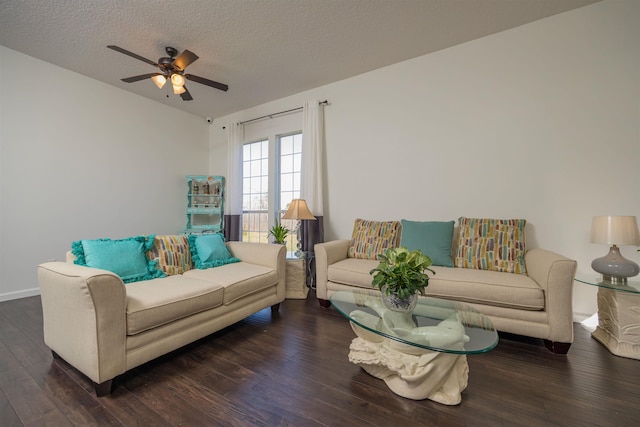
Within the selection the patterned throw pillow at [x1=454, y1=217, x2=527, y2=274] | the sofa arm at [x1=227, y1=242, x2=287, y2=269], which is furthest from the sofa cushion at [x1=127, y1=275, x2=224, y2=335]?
the patterned throw pillow at [x1=454, y1=217, x2=527, y2=274]

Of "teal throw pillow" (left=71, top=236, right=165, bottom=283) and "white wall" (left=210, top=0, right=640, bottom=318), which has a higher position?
"white wall" (left=210, top=0, right=640, bottom=318)

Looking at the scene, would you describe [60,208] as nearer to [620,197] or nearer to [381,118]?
[381,118]

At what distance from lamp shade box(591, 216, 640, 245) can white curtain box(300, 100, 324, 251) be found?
2.56 metres

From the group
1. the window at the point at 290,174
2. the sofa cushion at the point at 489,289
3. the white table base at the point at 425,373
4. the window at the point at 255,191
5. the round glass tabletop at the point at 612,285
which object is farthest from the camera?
the window at the point at 255,191

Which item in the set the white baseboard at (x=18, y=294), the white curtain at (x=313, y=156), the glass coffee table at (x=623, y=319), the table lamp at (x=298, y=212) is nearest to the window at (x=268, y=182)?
the white curtain at (x=313, y=156)

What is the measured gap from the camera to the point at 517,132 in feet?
8.07

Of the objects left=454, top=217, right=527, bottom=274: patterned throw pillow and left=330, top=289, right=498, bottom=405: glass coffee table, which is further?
left=454, top=217, right=527, bottom=274: patterned throw pillow

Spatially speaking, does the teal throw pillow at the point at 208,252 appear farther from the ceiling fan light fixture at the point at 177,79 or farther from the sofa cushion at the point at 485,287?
the ceiling fan light fixture at the point at 177,79

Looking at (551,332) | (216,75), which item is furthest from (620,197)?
(216,75)

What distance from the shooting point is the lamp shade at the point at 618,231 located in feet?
5.82

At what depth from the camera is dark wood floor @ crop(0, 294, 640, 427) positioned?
118 cm

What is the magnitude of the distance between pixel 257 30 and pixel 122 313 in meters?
2.61

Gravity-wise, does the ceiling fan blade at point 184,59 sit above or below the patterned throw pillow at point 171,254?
above

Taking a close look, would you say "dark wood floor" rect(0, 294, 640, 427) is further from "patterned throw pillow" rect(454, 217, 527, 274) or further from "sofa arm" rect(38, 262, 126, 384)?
"patterned throw pillow" rect(454, 217, 527, 274)
